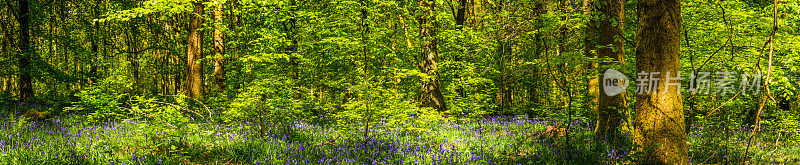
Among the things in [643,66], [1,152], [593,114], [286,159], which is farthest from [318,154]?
[593,114]

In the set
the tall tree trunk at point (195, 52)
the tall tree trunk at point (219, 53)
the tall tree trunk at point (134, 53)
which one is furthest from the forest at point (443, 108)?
the tall tree trunk at point (134, 53)

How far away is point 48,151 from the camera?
4.32m

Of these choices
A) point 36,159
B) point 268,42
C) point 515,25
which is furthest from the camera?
point 515,25

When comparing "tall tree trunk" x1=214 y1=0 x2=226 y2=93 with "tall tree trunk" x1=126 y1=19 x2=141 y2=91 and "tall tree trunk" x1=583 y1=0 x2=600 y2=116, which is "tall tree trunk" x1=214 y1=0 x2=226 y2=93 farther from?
"tall tree trunk" x1=583 y1=0 x2=600 y2=116

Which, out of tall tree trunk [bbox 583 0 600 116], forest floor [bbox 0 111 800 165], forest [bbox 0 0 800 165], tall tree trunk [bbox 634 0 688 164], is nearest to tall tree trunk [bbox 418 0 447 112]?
forest [bbox 0 0 800 165]

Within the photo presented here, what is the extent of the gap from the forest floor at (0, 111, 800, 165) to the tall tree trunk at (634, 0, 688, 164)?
29 cm

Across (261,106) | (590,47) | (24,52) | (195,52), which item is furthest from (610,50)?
(24,52)

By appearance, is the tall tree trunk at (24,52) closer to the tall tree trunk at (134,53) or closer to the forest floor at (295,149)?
the tall tree trunk at (134,53)

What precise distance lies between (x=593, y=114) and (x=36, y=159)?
760 cm

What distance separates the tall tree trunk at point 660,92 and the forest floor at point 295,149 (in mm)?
291

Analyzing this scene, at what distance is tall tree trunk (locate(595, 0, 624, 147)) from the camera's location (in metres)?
5.47

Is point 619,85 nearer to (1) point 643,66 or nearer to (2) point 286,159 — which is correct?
(1) point 643,66

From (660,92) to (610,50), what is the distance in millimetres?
2579

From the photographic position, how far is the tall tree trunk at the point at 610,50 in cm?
547
